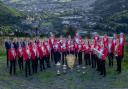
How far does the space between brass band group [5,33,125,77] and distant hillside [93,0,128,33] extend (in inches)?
2837

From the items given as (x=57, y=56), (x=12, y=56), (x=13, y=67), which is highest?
(x=12, y=56)

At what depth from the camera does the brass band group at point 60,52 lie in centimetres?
3484

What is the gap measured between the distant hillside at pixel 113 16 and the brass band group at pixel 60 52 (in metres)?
72.0

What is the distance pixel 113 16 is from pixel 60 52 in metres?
106

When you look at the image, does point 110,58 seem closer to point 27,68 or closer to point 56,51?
point 56,51

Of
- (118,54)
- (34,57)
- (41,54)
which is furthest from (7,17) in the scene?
(118,54)

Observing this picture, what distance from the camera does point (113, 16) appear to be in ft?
479

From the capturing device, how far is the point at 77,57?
43.2 m

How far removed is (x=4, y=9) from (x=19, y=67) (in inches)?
4453

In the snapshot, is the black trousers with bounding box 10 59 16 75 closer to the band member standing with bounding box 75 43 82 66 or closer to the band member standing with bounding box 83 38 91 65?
the band member standing with bounding box 75 43 82 66

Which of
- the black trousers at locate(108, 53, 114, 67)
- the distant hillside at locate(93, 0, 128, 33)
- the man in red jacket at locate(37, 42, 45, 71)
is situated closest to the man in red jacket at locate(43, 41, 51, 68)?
the man in red jacket at locate(37, 42, 45, 71)

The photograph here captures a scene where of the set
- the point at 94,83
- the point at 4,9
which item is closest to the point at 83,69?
the point at 94,83

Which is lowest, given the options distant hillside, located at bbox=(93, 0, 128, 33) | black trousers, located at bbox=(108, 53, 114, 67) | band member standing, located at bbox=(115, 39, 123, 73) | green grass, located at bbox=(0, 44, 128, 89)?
distant hillside, located at bbox=(93, 0, 128, 33)

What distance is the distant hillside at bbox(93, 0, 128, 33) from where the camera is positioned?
120594 millimetres
